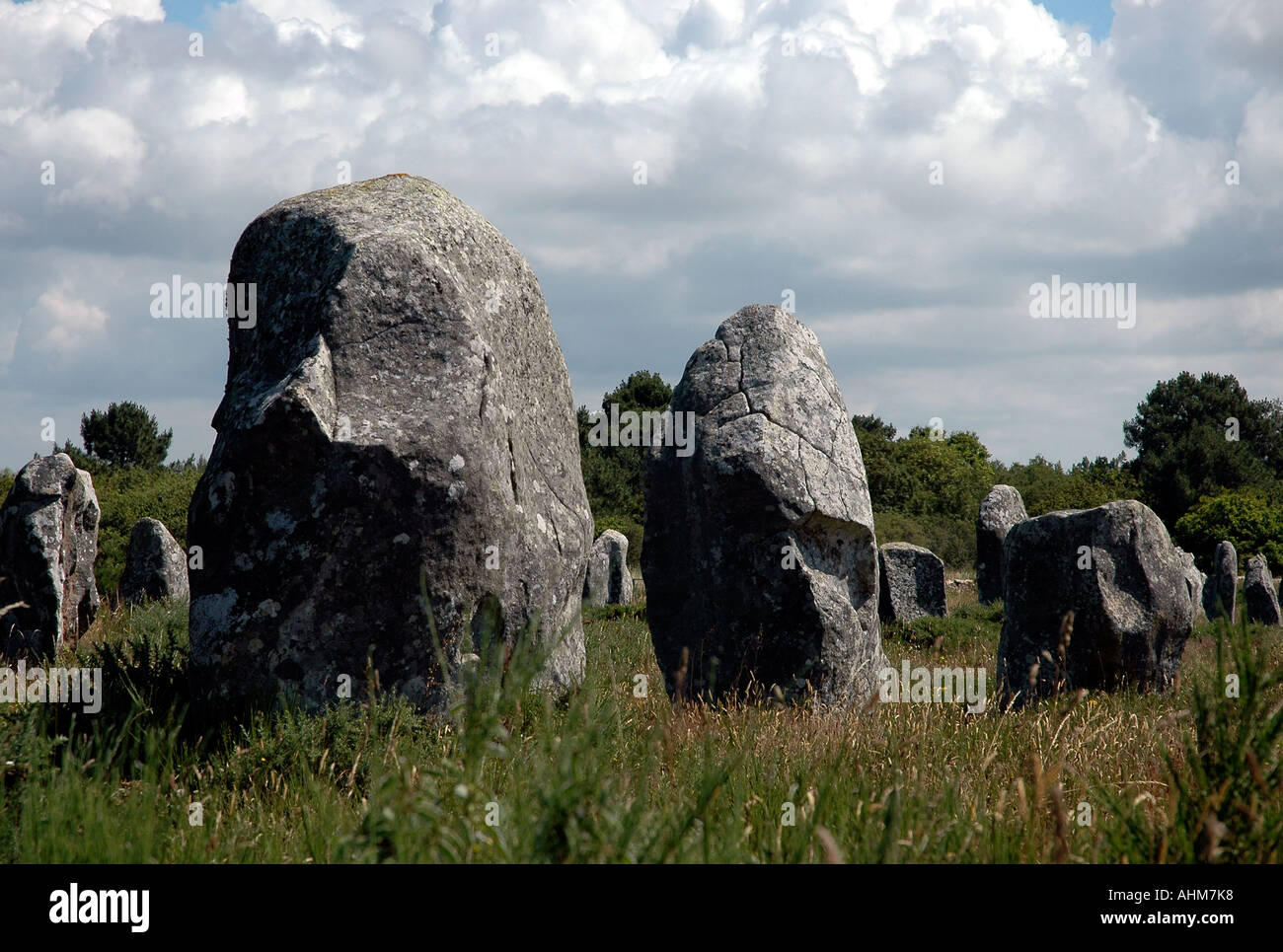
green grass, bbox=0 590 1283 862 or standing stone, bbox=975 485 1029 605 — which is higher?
standing stone, bbox=975 485 1029 605

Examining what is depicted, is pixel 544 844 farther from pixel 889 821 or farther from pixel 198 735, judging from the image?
pixel 198 735

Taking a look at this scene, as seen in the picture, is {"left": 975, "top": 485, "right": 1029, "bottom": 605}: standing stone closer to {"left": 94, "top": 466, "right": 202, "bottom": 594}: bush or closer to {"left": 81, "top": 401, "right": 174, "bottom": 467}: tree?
{"left": 94, "top": 466, "right": 202, "bottom": 594}: bush

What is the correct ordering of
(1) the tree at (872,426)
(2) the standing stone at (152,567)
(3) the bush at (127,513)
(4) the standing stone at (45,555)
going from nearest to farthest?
(4) the standing stone at (45,555) < (2) the standing stone at (152,567) < (3) the bush at (127,513) < (1) the tree at (872,426)

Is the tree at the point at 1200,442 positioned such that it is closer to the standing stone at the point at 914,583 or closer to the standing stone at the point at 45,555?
the standing stone at the point at 914,583

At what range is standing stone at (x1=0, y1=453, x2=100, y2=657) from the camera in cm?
1048

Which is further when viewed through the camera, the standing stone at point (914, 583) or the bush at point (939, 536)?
the bush at point (939, 536)

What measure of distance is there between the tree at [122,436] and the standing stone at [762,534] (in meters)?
43.4

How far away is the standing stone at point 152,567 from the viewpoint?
15.7 metres

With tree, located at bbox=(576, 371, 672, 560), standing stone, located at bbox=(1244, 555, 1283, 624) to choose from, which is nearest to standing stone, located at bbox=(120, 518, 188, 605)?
standing stone, located at bbox=(1244, 555, 1283, 624)

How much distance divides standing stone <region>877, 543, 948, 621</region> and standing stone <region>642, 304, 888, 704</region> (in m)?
10.7

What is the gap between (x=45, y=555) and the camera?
1059 centimetres

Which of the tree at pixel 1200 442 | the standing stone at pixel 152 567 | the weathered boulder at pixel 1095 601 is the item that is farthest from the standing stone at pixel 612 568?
the tree at pixel 1200 442

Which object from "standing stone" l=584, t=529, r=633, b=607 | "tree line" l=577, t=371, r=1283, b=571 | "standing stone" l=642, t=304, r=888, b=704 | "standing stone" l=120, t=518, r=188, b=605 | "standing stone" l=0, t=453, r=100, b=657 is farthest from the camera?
"tree line" l=577, t=371, r=1283, b=571
